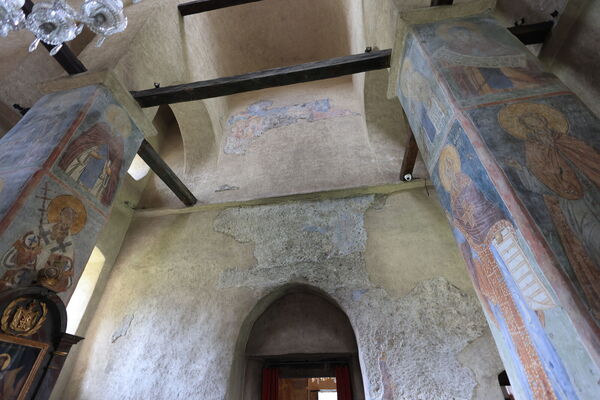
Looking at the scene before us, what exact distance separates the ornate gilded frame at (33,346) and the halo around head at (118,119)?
97.7 inches

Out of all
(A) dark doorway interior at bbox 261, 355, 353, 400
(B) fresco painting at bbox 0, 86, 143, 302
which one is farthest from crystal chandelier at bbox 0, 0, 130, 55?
(A) dark doorway interior at bbox 261, 355, 353, 400

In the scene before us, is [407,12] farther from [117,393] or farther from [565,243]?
[117,393]

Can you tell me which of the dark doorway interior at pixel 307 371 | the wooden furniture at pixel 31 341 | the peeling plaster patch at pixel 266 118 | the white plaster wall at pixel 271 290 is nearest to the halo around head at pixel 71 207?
the wooden furniture at pixel 31 341

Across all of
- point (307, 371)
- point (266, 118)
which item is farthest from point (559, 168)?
point (266, 118)

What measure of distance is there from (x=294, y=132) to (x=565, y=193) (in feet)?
19.7

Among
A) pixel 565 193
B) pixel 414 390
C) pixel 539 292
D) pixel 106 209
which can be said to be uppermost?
pixel 565 193

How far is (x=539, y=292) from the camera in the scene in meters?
1.90

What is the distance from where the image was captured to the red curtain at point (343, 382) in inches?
200

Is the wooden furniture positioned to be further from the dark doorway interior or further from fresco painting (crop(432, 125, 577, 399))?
fresco painting (crop(432, 125, 577, 399))

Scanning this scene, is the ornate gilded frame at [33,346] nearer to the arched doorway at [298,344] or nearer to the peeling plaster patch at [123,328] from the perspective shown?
the peeling plaster patch at [123,328]

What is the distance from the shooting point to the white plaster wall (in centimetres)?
416

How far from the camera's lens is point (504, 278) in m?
2.28

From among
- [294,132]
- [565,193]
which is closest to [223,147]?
[294,132]

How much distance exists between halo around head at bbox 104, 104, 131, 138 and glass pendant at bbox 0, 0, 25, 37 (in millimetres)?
1179
